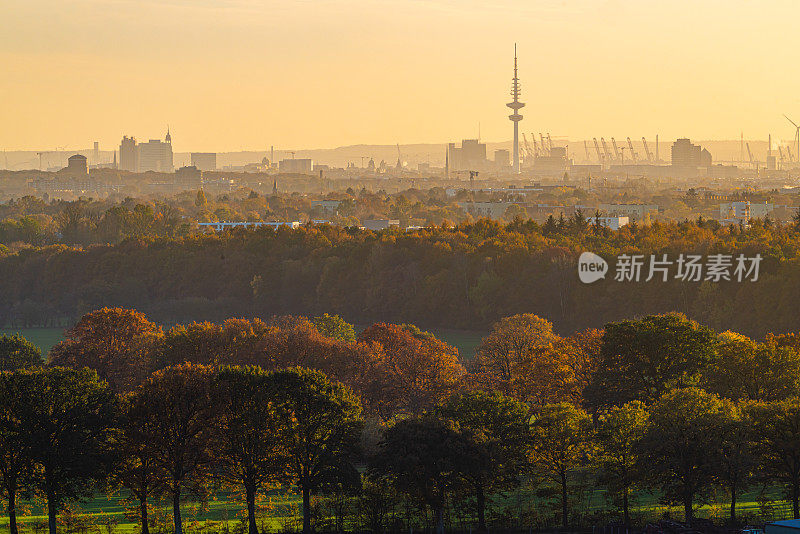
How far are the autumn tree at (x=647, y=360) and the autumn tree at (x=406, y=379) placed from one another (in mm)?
7289

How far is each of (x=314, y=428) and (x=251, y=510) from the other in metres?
3.21

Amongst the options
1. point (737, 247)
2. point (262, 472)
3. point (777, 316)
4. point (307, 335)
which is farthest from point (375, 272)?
point (262, 472)

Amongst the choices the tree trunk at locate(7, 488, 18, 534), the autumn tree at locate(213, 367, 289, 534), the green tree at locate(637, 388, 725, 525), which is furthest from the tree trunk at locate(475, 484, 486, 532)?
the tree trunk at locate(7, 488, 18, 534)

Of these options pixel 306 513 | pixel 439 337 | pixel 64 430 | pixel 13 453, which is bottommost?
pixel 439 337

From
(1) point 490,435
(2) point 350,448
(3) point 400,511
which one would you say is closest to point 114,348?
(2) point 350,448

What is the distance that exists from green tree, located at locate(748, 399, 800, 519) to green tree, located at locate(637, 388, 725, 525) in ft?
4.10

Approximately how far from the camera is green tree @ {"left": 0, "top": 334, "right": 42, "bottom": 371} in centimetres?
5375

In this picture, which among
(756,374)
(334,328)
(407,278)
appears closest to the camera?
(756,374)

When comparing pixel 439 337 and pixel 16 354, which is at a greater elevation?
pixel 16 354

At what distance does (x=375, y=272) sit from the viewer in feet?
340

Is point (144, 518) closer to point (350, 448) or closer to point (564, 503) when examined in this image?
point (350, 448)

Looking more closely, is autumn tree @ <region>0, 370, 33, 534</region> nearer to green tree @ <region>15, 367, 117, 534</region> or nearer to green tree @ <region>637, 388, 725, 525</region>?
green tree @ <region>15, 367, 117, 534</region>

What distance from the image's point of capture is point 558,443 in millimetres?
35906

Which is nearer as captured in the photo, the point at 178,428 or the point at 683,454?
the point at 683,454
